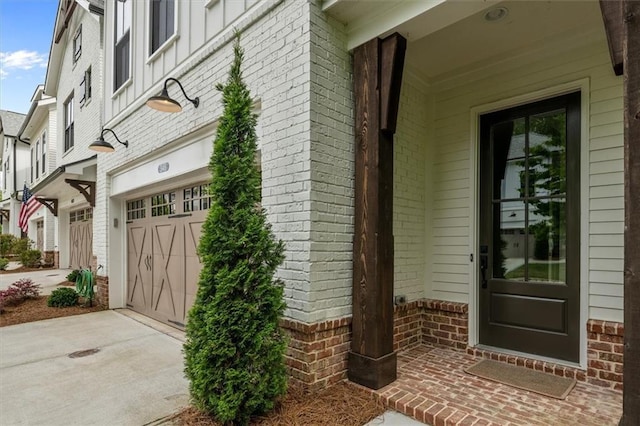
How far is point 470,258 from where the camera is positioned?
12.6 ft

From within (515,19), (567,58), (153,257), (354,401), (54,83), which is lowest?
(354,401)

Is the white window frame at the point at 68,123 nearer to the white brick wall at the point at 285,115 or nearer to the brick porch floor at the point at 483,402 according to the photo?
the white brick wall at the point at 285,115

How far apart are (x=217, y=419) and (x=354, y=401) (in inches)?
40.1

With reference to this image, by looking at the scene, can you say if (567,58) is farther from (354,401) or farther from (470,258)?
(354,401)

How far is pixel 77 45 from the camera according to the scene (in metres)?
10.4

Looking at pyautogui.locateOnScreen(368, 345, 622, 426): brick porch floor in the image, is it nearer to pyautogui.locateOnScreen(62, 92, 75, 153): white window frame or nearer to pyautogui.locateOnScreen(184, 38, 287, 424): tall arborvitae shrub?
pyautogui.locateOnScreen(184, 38, 287, 424): tall arborvitae shrub

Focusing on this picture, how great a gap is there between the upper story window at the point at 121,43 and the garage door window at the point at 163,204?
2280 mm

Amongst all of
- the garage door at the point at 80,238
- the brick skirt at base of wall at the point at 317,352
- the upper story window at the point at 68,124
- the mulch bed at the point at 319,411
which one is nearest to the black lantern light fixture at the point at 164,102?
the brick skirt at base of wall at the point at 317,352

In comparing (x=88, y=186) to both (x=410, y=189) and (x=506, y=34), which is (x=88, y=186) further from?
(x=506, y=34)

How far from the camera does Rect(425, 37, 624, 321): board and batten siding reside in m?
2.99

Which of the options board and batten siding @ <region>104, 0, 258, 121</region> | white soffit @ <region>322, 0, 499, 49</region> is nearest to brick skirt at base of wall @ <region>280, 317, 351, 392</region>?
white soffit @ <region>322, 0, 499, 49</region>

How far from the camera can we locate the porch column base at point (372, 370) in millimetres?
2904

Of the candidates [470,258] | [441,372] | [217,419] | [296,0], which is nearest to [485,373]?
[441,372]

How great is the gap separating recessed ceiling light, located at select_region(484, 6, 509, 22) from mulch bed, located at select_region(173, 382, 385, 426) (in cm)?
331
